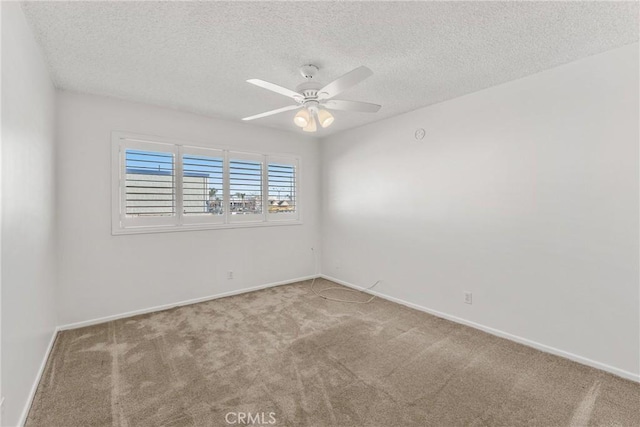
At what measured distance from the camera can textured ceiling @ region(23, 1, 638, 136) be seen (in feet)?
5.67

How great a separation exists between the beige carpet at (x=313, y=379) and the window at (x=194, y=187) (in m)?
1.23

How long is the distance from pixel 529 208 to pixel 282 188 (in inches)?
128

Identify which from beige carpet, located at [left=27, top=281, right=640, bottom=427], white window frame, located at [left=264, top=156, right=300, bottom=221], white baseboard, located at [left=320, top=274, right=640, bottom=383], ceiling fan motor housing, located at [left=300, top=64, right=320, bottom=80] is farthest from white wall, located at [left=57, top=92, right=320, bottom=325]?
white baseboard, located at [left=320, top=274, right=640, bottom=383]

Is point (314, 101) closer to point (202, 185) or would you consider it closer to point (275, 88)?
point (275, 88)

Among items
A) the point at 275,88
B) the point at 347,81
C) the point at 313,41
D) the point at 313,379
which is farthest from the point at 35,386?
the point at 313,41

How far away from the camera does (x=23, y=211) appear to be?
69.8 inches

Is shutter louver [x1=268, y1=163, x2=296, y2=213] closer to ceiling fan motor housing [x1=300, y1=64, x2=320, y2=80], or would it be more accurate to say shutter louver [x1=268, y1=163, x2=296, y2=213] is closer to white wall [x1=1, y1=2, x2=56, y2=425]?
ceiling fan motor housing [x1=300, y1=64, x2=320, y2=80]

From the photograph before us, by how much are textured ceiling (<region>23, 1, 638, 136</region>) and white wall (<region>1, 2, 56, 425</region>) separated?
30 centimetres

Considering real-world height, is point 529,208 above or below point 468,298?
above

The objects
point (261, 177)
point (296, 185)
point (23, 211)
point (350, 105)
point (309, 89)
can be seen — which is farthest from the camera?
point (296, 185)

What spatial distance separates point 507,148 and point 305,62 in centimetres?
206

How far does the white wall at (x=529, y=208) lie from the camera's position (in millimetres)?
2152

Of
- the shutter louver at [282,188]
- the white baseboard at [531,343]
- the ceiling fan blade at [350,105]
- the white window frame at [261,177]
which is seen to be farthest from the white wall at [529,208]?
the white window frame at [261,177]

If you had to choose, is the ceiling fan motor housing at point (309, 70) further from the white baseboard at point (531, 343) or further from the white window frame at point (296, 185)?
the white baseboard at point (531, 343)
